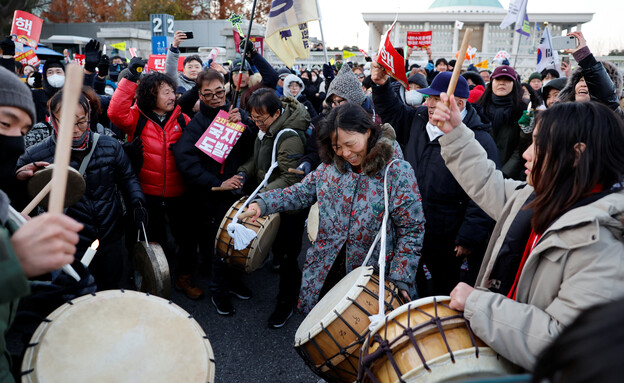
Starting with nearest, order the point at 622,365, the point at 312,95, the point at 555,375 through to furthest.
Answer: the point at 622,365 < the point at 555,375 < the point at 312,95

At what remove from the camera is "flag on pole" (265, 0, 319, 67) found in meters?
5.00

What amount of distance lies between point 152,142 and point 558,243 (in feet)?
11.8

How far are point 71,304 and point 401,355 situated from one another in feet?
4.56

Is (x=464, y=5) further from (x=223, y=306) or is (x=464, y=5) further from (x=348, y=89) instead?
(x=223, y=306)

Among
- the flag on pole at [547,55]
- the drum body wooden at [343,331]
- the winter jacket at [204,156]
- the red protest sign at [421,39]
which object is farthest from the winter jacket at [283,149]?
the red protest sign at [421,39]

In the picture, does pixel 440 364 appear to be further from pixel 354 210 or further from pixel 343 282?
pixel 354 210

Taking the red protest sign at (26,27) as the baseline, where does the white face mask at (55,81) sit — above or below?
below

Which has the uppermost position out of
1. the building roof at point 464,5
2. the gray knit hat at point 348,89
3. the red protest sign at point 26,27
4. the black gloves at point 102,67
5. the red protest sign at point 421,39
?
the building roof at point 464,5

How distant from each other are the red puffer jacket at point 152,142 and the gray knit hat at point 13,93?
2.56 metres

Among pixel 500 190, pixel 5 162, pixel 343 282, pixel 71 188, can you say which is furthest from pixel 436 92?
pixel 5 162

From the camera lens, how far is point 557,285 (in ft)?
5.21

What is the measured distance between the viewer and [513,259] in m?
1.89

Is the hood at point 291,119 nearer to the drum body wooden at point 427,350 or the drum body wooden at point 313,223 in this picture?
the drum body wooden at point 313,223

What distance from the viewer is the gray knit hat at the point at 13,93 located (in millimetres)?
1494
